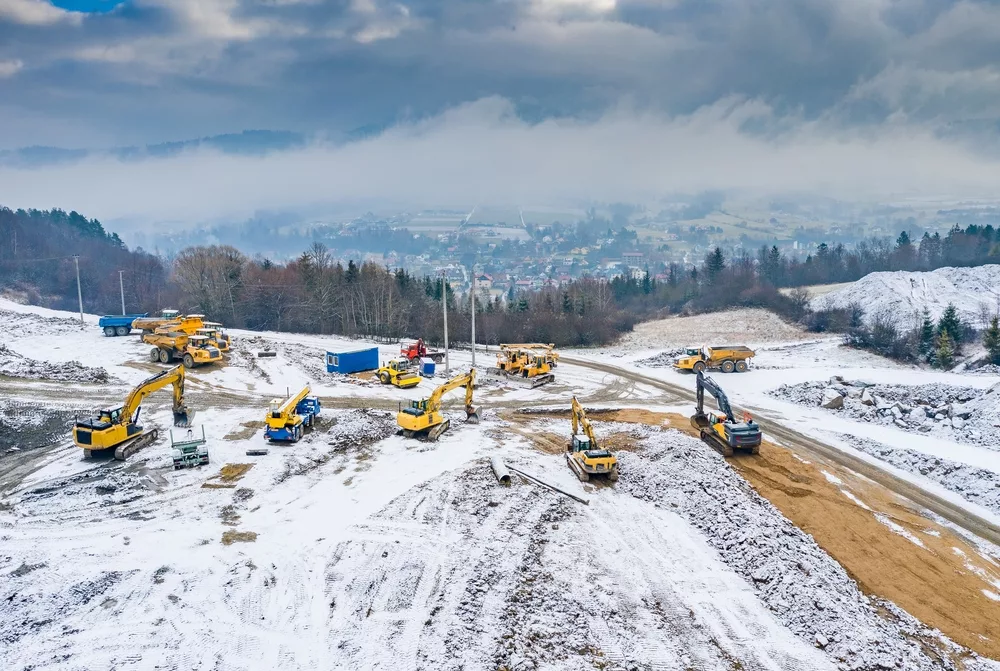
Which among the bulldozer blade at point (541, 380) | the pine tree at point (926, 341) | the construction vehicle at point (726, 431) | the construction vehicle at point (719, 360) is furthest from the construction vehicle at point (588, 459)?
the pine tree at point (926, 341)

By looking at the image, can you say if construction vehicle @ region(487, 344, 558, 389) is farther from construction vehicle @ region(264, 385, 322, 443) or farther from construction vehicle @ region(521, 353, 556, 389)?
construction vehicle @ region(264, 385, 322, 443)

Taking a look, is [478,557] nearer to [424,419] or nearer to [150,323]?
[424,419]

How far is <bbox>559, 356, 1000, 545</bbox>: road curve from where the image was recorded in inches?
780

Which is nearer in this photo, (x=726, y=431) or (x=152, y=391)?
(x=726, y=431)

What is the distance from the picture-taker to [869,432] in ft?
95.0

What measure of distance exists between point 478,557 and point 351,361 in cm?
2693

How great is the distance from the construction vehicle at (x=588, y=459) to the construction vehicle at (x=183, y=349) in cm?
2847

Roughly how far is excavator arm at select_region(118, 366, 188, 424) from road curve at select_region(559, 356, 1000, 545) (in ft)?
93.6

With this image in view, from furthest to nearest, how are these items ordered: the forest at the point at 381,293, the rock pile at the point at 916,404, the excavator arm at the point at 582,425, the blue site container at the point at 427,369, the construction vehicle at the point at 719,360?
the forest at the point at 381,293 < the construction vehicle at the point at 719,360 < the blue site container at the point at 427,369 < the rock pile at the point at 916,404 < the excavator arm at the point at 582,425

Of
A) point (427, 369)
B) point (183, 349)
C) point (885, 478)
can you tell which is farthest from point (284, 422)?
point (885, 478)

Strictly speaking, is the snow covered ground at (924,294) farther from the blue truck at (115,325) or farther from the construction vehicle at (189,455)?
the blue truck at (115,325)

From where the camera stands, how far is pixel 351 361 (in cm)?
4147

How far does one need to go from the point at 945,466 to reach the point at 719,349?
1965 cm

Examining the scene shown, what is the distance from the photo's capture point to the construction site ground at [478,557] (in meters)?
13.4
